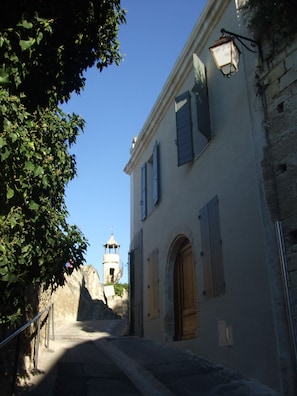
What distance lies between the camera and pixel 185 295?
9.11m

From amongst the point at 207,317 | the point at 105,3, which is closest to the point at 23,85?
the point at 105,3

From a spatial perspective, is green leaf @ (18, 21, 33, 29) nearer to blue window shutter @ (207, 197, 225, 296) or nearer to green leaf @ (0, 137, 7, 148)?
green leaf @ (0, 137, 7, 148)

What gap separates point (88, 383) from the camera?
5.65 meters

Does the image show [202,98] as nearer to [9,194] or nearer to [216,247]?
[216,247]

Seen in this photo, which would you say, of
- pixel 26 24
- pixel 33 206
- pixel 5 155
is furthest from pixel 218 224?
pixel 5 155

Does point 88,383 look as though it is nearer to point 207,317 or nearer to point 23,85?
point 207,317

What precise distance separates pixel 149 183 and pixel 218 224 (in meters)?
5.26

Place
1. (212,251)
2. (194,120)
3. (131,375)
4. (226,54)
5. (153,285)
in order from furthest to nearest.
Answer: (153,285) → (194,120) → (212,251) → (131,375) → (226,54)

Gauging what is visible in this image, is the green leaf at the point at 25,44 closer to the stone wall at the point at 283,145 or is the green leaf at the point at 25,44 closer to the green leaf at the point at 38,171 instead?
the green leaf at the point at 38,171

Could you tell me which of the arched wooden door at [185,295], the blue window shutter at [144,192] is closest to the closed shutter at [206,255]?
the arched wooden door at [185,295]

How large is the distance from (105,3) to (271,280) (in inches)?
152

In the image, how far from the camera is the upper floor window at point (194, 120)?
793cm

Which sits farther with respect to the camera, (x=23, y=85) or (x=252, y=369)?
(x=252, y=369)

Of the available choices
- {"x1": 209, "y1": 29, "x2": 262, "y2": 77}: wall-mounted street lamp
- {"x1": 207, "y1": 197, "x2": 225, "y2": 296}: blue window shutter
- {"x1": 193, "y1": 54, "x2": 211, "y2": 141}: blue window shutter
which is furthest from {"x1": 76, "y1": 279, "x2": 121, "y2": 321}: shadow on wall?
{"x1": 209, "y1": 29, "x2": 262, "y2": 77}: wall-mounted street lamp
